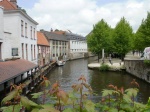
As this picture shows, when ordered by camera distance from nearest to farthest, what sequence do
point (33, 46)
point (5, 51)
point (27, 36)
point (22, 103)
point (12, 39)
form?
point (22, 103), point (5, 51), point (12, 39), point (27, 36), point (33, 46)

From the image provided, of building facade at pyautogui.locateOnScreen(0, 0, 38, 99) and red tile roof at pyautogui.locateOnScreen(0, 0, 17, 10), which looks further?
red tile roof at pyautogui.locateOnScreen(0, 0, 17, 10)

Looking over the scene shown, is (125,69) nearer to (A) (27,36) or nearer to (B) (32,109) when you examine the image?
(A) (27,36)

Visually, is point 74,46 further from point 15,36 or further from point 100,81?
point 15,36

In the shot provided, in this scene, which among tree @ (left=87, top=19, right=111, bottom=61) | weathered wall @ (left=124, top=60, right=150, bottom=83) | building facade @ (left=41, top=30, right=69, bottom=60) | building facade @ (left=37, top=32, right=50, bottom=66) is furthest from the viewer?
building facade @ (left=41, top=30, right=69, bottom=60)

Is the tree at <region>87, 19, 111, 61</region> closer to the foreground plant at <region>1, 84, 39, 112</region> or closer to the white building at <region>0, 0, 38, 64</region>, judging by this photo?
the white building at <region>0, 0, 38, 64</region>

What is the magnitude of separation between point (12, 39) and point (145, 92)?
50.3ft

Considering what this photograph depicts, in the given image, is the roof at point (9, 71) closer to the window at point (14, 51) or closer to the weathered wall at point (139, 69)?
the window at point (14, 51)

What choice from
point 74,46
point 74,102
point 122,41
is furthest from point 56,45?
point 74,102

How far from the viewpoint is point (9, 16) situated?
2370 centimetres

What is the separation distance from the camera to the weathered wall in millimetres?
24094

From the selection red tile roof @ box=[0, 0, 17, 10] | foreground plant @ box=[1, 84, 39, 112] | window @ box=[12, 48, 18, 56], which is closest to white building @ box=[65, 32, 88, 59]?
red tile roof @ box=[0, 0, 17, 10]

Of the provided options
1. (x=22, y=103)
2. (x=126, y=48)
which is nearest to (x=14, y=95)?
(x=22, y=103)

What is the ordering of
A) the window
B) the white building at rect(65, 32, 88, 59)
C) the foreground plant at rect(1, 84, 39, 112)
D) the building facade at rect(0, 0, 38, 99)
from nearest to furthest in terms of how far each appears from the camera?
the foreground plant at rect(1, 84, 39, 112), the building facade at rect(0, 0, 38, 99), the window, the white building at rect(65, 32, 88, 59)

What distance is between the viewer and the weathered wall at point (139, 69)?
24.1 meters
